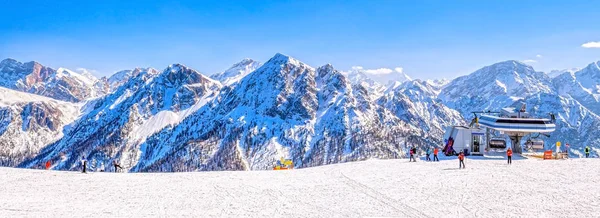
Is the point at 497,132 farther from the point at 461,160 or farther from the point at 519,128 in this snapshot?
the point at 461,160

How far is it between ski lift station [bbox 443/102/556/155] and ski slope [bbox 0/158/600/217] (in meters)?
13.1

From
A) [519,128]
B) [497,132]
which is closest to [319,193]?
[519,128]

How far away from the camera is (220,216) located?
2895 centimetres

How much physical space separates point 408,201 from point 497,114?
51908mm

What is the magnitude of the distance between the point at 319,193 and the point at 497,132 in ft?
152

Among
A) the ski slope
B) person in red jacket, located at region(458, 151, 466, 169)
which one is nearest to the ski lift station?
person in red jacket, located at region(458, 151, 466, 169)

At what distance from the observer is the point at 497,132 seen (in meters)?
69.1

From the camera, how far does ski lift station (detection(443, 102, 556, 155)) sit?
62.2 m

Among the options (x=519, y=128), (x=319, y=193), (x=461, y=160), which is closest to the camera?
(x=319, y=193)

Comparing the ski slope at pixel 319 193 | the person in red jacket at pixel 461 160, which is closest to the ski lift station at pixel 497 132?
the person in red jacket at pixel 461 160

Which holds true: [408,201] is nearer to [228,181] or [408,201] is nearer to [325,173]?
[325,173]

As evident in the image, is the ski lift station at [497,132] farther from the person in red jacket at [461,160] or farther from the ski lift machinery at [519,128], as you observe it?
the person in red jacket at [461,160]

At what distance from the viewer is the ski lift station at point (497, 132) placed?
62250mm

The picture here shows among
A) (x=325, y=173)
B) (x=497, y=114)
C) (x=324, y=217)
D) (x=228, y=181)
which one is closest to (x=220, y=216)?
(x=324, y=217)
